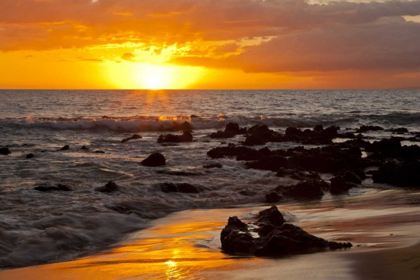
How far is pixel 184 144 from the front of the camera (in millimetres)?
31703

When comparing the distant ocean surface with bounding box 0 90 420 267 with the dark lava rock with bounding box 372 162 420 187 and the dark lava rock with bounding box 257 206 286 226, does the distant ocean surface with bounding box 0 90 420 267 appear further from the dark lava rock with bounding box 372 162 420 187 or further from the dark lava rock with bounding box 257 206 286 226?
the dark lava rock with bounding box 372 162 420 187

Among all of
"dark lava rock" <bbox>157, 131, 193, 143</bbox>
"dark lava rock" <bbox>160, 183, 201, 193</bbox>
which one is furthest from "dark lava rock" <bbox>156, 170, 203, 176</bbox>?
"dark lava rock" <bbox>157, 131, 193, 143</bbox>

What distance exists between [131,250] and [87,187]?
717cm

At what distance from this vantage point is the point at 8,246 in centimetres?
949

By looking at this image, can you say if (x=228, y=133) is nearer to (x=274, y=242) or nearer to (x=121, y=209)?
(x=121, y=209)

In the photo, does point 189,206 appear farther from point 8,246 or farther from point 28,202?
point 8,246

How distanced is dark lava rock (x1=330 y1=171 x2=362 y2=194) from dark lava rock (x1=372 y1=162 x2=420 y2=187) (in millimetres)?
739

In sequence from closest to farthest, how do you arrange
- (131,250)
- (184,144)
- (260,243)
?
(260,243)
(131,250)
(184,144)

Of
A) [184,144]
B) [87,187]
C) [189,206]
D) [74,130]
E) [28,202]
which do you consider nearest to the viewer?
[28,202]

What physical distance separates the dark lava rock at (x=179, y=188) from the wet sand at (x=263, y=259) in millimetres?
3366

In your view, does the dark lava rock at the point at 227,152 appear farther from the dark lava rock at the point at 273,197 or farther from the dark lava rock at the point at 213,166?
the dark lava rock at the point at 273,197

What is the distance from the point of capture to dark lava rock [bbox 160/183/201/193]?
51.6 ft

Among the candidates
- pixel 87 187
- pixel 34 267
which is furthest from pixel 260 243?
pixel 87 187

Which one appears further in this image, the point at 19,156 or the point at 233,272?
the point at 19,156
